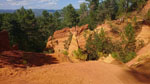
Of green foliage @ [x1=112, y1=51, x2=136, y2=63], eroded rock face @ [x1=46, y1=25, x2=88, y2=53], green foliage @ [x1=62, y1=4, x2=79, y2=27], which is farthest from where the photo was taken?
green foliage @ [x1=62, y1=4, x2=79, y2=27]

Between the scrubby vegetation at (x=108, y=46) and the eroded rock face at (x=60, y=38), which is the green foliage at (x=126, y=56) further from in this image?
the eroded rock face at (x=60, y=38)

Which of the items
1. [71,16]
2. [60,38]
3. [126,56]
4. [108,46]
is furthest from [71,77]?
[71,16]

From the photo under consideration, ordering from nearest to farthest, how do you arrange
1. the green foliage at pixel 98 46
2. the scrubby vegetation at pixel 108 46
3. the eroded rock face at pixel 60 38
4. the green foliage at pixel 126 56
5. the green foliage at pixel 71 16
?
the green foliage at pixel 126 56 < the scrubby vegetation at pixel 108 46 < the green foliage at pixel 98 46 < the eroded rock face at pixel 60 38 < the green foliage at pixel 71 16

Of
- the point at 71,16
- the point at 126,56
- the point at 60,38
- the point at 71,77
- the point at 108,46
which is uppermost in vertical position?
the point at 71,16

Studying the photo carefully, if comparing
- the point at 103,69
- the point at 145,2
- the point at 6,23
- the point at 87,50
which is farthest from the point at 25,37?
the point at 145,2

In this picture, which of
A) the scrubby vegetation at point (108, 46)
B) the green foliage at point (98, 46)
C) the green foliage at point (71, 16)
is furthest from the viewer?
the green foliage at point (71, 16)

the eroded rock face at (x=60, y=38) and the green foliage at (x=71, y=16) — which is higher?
the green foliage at (x=71, y=16)

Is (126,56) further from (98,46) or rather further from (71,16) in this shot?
(71,16)

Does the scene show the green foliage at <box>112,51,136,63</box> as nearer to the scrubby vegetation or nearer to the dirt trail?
the scrubby vegetation

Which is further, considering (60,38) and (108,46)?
(60,38)

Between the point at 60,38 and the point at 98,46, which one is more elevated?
the point at 98,46

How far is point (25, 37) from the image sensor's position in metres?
25.6

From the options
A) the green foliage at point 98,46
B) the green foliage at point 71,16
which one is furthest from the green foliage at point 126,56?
the green foliage at point 71,16

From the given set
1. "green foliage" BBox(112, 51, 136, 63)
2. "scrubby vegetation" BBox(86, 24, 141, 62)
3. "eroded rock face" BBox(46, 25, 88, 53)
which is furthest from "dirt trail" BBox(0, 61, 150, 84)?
"eroded rock face" BBox(46, 25, 88, 53)
